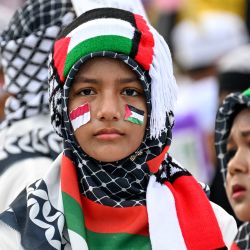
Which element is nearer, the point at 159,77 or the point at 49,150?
the point at 159,77

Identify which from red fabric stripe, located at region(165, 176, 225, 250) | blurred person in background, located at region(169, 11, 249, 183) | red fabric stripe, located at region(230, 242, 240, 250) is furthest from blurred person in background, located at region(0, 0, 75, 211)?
blurred person in background, located at region(169, 11, 249, 183)

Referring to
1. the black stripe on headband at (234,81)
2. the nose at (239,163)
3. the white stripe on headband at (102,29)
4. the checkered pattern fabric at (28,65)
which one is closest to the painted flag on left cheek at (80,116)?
the white stripe on headband at (102,29)

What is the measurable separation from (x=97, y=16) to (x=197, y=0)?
6732mm

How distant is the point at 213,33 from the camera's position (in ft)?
37.7

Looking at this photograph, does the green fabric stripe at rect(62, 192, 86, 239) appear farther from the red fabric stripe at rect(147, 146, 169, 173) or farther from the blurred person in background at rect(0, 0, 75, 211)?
the blurred person in background at rect(0, 0, 75, 211)

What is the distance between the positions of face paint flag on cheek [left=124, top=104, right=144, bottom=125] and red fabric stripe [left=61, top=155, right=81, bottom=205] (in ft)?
1.07

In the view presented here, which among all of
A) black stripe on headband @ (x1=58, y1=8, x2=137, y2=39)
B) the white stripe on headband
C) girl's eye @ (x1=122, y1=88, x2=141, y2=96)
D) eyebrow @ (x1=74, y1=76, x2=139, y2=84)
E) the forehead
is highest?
black stripe on headband @ (x1=58, y1=8, x2=137, y2=39)

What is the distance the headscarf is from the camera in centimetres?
654

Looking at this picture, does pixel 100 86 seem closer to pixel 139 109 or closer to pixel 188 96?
pixel 139 109

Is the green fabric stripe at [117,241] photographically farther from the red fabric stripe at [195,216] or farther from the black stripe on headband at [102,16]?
the black stripe on headband at [102,16]

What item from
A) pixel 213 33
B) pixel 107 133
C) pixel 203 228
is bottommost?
pixel 203 228

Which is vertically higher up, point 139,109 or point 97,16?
point 97,16

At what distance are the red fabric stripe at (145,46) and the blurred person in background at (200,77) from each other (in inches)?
138

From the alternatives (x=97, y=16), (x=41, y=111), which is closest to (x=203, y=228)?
(x=97, y=16)
